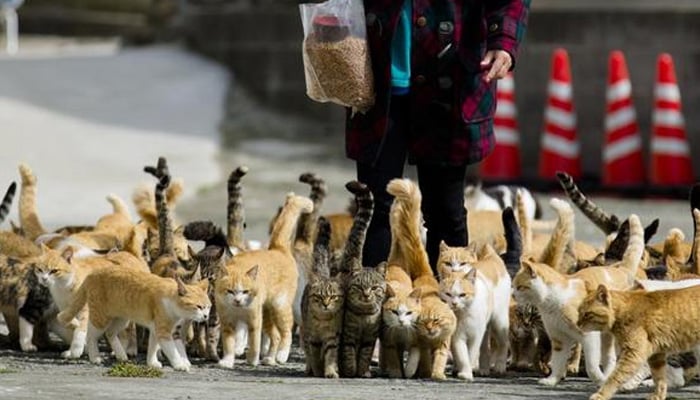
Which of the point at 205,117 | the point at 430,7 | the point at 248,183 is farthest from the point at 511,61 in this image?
the point at 205,117

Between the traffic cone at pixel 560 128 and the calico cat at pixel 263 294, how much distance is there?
25.6 feet

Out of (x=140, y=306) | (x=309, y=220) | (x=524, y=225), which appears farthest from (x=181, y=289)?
(x=524, y=225)

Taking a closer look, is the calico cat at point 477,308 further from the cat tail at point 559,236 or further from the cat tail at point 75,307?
the cat tail at point 75,307

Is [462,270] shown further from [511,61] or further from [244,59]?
[244,59]

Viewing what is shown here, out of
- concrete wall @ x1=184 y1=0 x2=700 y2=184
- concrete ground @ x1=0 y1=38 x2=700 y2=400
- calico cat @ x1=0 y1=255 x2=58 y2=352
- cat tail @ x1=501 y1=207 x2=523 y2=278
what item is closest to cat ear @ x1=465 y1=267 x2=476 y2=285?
concrete ground @ x1=0 y1=38 x2=700 y2=400

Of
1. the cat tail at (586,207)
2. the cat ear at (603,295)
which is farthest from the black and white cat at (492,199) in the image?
the cat ear at (603,295)

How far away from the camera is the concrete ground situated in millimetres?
9398

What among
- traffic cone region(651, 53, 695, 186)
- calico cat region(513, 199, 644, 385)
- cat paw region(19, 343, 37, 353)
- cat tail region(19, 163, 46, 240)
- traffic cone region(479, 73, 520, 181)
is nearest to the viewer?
calico cat region(513, 199, 644, 385)

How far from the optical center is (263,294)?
Result: 376 inches

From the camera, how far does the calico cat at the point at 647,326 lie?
8.03 m

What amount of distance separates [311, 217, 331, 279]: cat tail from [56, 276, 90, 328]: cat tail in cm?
110

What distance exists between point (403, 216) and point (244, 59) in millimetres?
11791

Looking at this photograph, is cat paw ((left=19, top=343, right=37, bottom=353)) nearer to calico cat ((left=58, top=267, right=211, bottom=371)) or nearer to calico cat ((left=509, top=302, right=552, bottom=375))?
calico cat ((left=58, top=267, right=211, bottom=371))

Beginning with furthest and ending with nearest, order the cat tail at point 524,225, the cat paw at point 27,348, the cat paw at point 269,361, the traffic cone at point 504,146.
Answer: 1. the traffic cone at point 504,146
2. the cat tail at point 524,225
3. the cat paw at point 27,348
4. the cat paw at point 269,361
